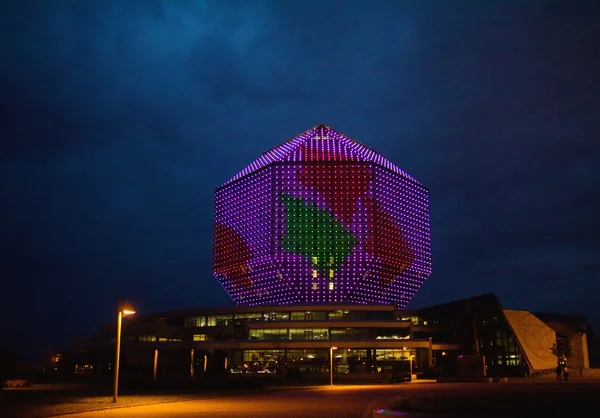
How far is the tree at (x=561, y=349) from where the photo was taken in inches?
3738

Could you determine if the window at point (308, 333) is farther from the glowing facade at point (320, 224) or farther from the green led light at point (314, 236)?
the green led light at point (314, 236)

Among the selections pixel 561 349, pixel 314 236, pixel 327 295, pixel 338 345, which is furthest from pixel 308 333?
pixel 314 236

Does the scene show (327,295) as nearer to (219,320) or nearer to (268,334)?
(219,320)

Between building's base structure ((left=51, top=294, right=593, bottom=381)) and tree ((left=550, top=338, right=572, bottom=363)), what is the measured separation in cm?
152

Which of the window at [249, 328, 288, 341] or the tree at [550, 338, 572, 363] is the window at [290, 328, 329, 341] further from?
the tree at [550, 338, 572, 363]

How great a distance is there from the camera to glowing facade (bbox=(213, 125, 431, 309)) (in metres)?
154

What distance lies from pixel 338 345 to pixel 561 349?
34475 millimetres

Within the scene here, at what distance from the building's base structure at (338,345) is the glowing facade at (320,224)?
110 ft

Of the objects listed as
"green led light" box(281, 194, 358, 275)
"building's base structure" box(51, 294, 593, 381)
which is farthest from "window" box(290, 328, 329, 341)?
"green led light" box(281, 194, 358, 275)

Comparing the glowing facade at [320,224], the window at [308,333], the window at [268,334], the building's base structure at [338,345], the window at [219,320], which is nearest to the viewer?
the building's base structure at [338,345]

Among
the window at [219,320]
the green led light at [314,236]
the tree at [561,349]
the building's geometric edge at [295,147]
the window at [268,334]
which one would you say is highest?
the building's geometric edge at [295,147]

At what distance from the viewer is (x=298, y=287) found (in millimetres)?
153125

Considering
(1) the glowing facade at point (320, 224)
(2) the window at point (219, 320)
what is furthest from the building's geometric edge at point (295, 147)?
(2) the window at point (219, 320)

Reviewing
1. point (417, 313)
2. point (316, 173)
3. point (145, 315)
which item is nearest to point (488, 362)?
point (417, 313)
